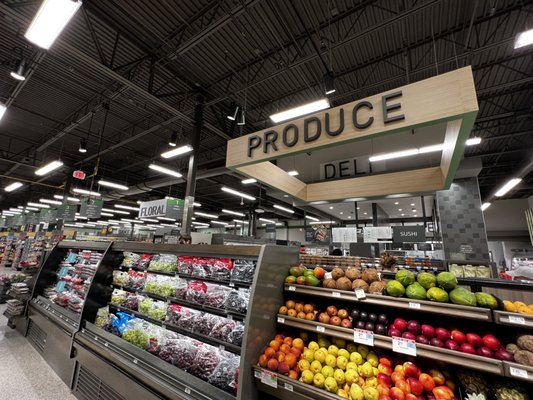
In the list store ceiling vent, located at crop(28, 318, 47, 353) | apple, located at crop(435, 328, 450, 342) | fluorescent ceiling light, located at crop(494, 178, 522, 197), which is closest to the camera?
apple, located at crop(435, 328, 450, 342)

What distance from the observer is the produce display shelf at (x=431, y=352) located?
136 cm

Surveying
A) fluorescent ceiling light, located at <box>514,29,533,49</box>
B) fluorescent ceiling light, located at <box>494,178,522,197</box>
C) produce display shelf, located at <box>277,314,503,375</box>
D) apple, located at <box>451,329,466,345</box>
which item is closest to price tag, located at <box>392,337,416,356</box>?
produce display shelf, located at <box>277,314,503,375</box>

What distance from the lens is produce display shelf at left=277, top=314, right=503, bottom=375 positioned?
1360 mm

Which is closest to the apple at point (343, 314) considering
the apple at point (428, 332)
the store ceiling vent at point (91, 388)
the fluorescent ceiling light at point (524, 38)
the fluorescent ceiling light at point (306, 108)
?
the apple at point (428, 332)

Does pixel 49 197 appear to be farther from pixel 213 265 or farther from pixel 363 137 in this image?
pixel 363 137

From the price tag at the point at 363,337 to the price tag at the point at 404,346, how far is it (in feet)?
0.46

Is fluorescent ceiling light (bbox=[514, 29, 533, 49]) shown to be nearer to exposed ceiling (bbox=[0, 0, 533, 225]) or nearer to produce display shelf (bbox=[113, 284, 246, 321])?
exposed ceiling (bbox=[0, 0, 533, 225])

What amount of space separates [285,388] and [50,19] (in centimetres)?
467

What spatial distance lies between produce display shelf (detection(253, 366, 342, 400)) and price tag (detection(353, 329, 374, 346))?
1.24 feet

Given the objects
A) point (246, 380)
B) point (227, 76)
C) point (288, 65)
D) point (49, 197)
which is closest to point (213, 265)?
point (246, 380)

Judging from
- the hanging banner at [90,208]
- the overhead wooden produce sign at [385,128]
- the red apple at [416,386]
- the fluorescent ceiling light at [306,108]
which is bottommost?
the red apple at [416,386]

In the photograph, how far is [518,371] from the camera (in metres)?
1.29

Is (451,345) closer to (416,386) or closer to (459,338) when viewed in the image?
(459,338)

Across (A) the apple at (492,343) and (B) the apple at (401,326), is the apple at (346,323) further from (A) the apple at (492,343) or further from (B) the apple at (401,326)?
(A) the apple at (492,343)
